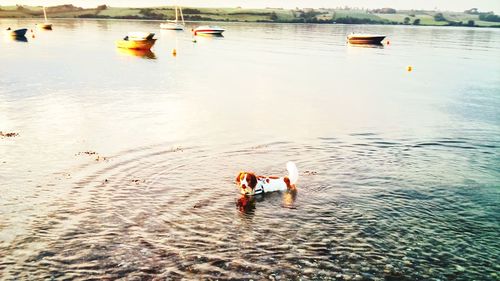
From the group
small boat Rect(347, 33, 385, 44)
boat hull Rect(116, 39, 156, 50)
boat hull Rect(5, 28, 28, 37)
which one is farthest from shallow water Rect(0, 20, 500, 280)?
boat hull Rect(5, 28, 28, 37)

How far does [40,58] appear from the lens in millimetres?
65125

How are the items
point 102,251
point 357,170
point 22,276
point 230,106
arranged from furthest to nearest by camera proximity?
point 230,106 → point 357,170 → point 102,251 → point 22,276

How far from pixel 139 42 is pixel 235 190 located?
71547 millimetres

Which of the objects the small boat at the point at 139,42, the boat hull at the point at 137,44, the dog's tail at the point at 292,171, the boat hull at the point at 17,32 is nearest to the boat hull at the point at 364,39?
the boat hull at the point at 137,44

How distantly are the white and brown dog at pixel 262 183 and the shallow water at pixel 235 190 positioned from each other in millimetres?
462

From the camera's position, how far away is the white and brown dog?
1422 centimetres

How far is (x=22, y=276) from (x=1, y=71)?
4789 centimetres

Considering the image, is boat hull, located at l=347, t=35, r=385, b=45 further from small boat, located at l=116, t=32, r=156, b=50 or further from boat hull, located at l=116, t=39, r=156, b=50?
small boat, located at l=116, t=32, r=156, b=50

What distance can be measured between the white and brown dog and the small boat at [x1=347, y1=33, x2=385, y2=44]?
337 ft

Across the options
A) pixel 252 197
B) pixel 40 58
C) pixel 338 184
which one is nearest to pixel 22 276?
pixel 252 197

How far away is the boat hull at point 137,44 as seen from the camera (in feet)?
259

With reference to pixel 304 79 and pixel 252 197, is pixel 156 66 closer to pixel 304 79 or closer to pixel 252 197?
pixel 304 79

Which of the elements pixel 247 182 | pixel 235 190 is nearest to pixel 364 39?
pixel 235 190

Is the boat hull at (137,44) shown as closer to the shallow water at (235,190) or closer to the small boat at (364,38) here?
the shallow water at (235,190)
